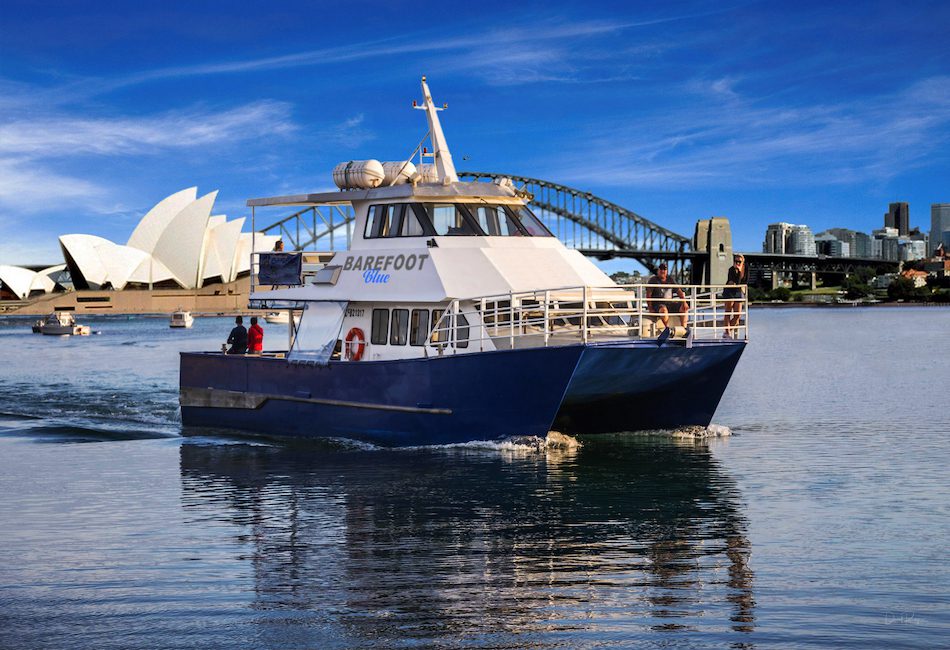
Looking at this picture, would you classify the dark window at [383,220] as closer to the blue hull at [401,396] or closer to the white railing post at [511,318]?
the blue hull at [401,396]

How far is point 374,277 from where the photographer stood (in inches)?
896

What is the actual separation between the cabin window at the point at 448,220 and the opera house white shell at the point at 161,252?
12804 centimetres

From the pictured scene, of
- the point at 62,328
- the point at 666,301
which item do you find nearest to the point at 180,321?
the point at 62,328

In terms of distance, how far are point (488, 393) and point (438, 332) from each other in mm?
1802

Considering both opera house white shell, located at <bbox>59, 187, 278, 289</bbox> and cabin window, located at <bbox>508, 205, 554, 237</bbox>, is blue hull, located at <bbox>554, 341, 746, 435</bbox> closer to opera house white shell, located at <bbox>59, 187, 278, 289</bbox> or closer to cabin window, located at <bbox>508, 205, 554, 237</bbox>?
cabin window, located at <bbox>508, 205, 554, 237</bbox>

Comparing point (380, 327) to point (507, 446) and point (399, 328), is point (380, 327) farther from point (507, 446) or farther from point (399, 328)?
point (507, 446)

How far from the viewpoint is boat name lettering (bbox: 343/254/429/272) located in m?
22.0

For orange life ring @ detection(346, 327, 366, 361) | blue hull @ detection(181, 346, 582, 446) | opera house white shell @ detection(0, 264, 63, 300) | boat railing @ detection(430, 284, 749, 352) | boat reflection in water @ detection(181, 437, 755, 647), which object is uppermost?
opera house white shell @ detection(0, 264, 63, 300)

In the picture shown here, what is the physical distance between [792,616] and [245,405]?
15.9 meters

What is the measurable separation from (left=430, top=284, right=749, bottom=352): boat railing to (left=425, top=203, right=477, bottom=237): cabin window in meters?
1.71

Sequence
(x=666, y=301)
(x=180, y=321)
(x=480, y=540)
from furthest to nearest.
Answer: (x=180, y=321)
(x=666, y=301)
(x=480, y=540)

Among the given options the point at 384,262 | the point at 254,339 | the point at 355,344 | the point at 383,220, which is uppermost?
the point at 383,220

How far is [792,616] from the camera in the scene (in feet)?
37.7

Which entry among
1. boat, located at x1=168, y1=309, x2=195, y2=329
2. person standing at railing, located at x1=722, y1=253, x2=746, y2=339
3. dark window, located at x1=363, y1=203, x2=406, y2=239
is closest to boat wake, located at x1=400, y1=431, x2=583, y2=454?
person standing at railing, located at x1=722, y1=253, x2=746, y2=339
